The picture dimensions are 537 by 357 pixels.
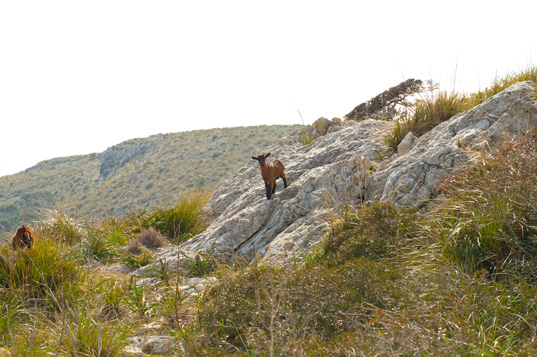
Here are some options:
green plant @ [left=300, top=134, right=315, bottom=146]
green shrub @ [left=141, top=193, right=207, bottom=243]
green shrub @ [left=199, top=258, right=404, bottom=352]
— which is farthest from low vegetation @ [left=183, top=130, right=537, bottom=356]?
green plant @ [left=300, top=134, right=315, bottom=146]

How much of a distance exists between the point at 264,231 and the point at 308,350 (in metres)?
4.61

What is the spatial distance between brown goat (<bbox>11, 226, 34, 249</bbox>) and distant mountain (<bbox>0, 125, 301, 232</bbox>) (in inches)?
1101

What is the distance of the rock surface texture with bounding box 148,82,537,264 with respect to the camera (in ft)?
20.1

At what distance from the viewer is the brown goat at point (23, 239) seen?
236 inches

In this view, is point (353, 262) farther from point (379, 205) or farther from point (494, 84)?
point (494, 84)

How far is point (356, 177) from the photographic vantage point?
7219 mm

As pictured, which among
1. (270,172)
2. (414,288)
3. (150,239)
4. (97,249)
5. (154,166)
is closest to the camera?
(414,288)

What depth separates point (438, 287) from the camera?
3.64 m

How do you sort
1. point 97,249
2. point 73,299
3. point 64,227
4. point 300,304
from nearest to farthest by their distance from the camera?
point 300,304 < point 73,299 < point 97,249 < point 64,227

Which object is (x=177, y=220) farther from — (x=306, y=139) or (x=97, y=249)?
(x=306, y=139)

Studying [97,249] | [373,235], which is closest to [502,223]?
[373,235]

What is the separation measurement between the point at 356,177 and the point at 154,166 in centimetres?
4475

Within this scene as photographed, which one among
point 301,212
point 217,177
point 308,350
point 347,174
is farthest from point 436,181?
point 217,177

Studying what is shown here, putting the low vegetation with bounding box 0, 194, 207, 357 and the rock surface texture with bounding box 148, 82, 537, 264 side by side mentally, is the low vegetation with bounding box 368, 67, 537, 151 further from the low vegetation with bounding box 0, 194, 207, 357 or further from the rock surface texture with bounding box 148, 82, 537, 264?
the low vegetation with bounding box 0, 194, 207, 357
